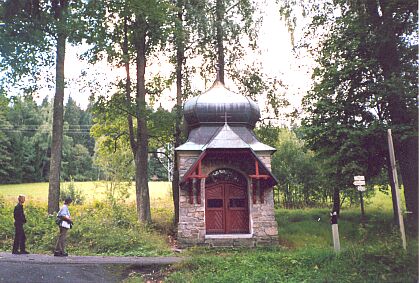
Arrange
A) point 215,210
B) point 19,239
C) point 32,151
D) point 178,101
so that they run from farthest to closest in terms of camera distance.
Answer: point 32,151, point 178,101, point 215,210, point 19,239

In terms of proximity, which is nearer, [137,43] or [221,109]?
[221,109]

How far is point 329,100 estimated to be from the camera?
40.7 ft

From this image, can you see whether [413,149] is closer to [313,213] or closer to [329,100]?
[329,100]

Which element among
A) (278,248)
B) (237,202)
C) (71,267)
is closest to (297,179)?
(237,202)

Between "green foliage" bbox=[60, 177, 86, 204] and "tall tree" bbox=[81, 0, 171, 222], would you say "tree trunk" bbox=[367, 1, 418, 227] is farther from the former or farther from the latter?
"green foliage" bbox=[60, 177, 86, 204]

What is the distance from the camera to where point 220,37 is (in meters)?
15.8

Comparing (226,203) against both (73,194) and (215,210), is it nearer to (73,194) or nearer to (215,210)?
(215,210)

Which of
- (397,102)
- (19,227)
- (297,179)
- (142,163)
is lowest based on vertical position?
(19,227)

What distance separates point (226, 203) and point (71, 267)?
6.01m

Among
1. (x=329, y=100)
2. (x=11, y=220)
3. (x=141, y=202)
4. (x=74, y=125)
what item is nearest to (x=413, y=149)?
(x=329, y=100)

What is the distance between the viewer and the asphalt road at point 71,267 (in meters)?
7.12

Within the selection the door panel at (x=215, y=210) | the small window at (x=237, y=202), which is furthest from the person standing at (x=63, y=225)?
the small window at (x=237, y=202)

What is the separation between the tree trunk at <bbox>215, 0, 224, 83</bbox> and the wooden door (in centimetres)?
496

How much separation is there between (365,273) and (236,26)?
1190 centimetres
